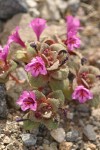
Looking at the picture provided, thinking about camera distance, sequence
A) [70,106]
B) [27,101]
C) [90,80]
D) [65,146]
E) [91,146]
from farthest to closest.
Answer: [70,106] → [90,80] → [91,146] → [65,146] → [27,101]

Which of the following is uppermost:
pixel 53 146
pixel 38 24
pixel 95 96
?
pixel 38 24

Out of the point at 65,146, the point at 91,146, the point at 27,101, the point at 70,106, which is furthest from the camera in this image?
the point at 70,106

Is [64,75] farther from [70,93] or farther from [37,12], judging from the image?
[37,12]

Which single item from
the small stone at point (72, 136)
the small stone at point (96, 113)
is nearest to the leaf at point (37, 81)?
the small stone at point (72, 136)

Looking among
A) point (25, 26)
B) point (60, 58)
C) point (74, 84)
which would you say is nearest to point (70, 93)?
point (74, 84)

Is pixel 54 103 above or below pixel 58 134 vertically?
above

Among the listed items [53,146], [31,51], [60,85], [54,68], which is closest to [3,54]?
[31,51]

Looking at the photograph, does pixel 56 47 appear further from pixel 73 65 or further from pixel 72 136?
pixel 72 136
